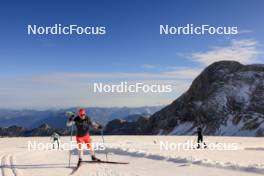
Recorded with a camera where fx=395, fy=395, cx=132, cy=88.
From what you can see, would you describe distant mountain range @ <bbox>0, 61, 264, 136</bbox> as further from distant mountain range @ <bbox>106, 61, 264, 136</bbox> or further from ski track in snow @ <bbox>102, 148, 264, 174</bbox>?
ski track in snow @ <bbox>102, 148, 264, 174</bbox>

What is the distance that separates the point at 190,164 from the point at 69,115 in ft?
17.6

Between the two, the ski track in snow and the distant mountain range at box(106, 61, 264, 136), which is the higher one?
the distant mountain range at box(106, 61, 264, 136)

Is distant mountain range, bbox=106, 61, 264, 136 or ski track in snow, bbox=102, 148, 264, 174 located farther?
distant mountain range, bbox=106, 61, 264, 136

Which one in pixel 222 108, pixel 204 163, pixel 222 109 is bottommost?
pixel 204 163

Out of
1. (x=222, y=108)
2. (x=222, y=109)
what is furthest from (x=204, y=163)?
(x=222, y=108)

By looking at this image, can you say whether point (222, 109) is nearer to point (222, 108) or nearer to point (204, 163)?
point (222, 108)

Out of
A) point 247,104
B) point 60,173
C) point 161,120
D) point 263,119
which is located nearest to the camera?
point 60,173

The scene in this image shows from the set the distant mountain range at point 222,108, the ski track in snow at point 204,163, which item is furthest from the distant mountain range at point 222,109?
the ski track in snow at point 204,163

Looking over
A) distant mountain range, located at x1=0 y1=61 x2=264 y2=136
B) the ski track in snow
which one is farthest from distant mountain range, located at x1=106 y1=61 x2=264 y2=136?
the ski track in snow

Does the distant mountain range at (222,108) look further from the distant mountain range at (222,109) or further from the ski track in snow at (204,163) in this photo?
the ski track in snow at (204,163)

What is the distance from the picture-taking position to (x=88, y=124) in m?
16.2

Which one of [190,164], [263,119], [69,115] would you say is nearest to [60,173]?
[69,115]

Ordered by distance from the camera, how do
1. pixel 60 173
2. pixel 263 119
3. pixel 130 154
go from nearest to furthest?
pixel 60 173
pixel 130 154
pixel 263 119

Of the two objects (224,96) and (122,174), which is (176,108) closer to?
(224,96)
